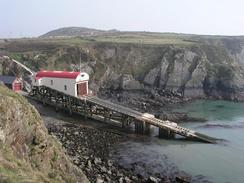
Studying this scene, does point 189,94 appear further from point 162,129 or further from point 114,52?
point 162,129

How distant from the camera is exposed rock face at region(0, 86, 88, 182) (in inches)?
861

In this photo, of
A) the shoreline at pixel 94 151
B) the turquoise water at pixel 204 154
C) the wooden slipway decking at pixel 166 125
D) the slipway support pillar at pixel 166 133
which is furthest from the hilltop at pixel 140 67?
the shoreline at pixel 94 151

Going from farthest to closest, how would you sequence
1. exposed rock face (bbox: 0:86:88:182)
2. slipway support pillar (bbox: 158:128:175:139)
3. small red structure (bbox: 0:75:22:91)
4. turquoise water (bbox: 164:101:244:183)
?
small red structure (bbox: 0:75:22:91), slipway support pillar (bbox: 158:128:175:139), turquoise water (bbox: 164:101:244:183), exposed rock face (bbox: 0:86:88:182)

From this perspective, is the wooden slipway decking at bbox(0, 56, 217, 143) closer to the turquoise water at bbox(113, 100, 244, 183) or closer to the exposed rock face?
the turquoise water at bbox(113, 100, 244, 183)

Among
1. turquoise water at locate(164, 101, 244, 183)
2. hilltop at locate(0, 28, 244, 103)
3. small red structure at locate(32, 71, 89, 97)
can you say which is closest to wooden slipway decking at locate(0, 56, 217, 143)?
small red structure at locate(32, 71, 89, 97)

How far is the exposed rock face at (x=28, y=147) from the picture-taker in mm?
21859

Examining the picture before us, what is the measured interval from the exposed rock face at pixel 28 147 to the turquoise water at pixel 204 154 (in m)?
15.8

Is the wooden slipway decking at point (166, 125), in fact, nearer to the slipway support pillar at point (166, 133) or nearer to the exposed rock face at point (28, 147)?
the slipway support pillar at point (166, 133)

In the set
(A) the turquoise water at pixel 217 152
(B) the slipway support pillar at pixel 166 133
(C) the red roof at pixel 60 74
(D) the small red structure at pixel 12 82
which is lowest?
(A) the turquoise water at pixel 217 152

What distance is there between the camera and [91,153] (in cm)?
4262

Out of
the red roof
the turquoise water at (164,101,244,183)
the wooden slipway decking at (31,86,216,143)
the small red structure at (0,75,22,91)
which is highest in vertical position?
the red roof

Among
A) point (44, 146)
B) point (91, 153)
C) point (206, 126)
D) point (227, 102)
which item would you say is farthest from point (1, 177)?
point (227, 102)

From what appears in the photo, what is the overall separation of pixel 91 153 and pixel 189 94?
5086cm

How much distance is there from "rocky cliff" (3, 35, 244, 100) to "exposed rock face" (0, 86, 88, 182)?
196ft
